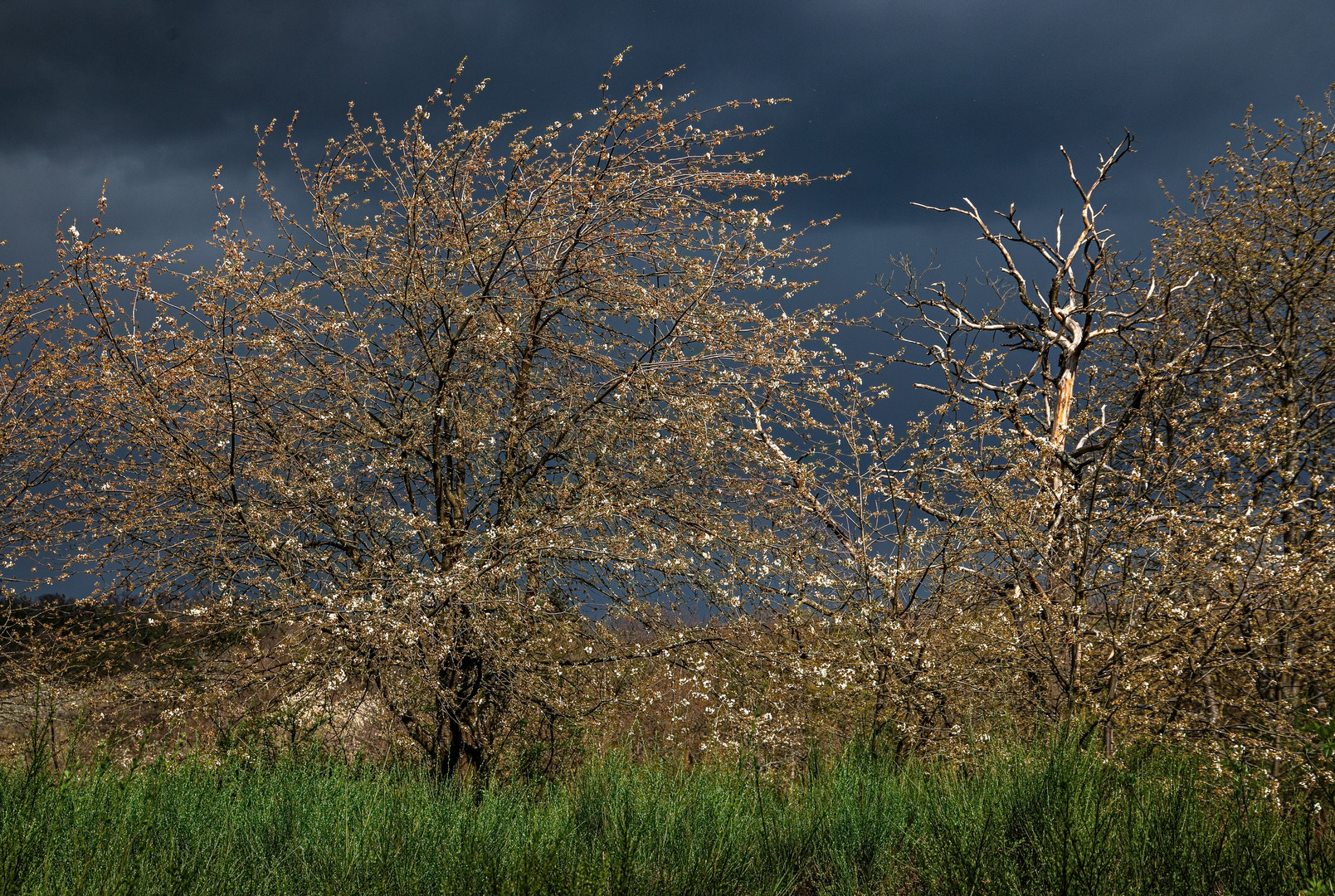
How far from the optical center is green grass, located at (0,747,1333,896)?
3.22 metres

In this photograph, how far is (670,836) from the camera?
381 centimetres

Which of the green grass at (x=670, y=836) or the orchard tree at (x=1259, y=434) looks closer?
the green grass at (x=670, y=836)

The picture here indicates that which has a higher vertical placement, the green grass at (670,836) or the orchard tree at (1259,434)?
the orchard tree at (1259,434)

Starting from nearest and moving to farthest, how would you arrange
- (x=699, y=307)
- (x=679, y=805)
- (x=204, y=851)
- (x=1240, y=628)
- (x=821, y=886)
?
1. (x=204, y=851)
2. (x=821, y=886)
3. (x=679, y=805)
4. (x=1240, y=628)
5. (x=699, y=307)

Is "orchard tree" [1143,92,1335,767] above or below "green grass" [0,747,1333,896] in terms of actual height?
above

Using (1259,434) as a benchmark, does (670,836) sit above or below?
below

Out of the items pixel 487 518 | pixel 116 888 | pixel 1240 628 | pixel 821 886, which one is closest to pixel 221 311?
pixel 487 518

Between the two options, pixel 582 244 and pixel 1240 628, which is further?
pixel 582 244

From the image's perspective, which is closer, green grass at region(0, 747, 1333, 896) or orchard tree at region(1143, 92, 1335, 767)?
green grass at region(0, 747, 1333, 896)

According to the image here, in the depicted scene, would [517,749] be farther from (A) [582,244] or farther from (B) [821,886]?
(A) [582,244]

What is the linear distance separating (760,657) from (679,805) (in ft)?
7.52

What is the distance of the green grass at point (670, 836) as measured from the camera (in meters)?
3.22

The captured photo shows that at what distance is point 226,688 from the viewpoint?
5.95 m

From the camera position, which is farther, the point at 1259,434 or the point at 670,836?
the point at 1259,434
